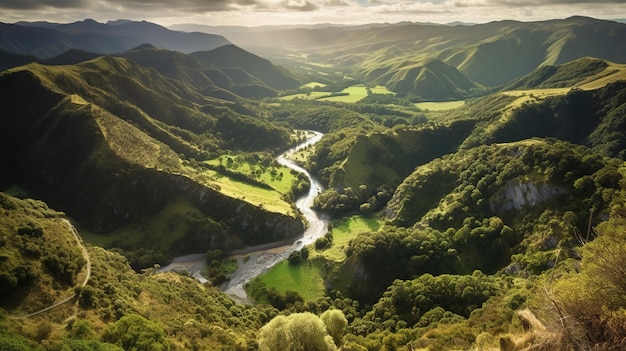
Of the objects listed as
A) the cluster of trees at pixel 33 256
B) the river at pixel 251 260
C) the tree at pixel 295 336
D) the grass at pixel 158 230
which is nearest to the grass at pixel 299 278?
the river at pixel 251 260

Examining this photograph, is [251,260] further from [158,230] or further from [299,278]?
[158,230]

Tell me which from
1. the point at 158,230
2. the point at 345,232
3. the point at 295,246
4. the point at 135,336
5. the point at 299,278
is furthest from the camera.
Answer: the point at 345,232

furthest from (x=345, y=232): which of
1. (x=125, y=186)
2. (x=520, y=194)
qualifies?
(x=125, y=186)

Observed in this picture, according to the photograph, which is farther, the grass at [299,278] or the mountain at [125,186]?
the mountain at [125,186]

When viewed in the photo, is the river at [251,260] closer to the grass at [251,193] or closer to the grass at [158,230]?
the grass at [158,230]

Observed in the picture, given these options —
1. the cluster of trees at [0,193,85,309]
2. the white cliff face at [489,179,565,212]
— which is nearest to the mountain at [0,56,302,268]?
the cluster of trees at [0,193,85,309]
